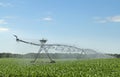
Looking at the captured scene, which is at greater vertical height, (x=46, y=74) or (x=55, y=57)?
(x=55, y=57)

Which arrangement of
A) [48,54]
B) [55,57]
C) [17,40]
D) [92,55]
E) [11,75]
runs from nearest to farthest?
[11,75], [17,40], [48,54], [55,57], [92,55]

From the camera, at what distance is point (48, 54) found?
209 feet

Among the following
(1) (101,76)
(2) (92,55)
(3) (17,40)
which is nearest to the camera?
(1) (101,76)

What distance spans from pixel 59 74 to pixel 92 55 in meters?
59.0

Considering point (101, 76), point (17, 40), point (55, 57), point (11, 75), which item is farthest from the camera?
point (55, 57)

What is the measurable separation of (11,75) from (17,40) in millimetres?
25493

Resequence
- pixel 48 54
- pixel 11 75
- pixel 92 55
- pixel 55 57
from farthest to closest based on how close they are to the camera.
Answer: pixel 92 55
pixel 55 57
pixel 48 54
pixel 11 75

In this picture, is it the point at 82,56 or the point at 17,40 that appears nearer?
the point at 17,40

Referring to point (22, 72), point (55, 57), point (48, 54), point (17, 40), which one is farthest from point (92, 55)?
point (22, 72)

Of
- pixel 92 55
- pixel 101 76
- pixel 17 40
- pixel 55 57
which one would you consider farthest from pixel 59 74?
pixel 92 55

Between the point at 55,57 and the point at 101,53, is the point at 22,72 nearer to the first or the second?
the point at 55,57

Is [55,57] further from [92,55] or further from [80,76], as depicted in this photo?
[80,76]

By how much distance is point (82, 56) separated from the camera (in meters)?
77.8

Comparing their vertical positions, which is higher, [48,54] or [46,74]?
[48,54]
